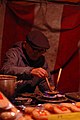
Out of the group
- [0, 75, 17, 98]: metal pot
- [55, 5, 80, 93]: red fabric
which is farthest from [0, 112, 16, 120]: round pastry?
[55, 5, 80, 93]: red fabric

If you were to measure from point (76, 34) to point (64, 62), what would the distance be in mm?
512

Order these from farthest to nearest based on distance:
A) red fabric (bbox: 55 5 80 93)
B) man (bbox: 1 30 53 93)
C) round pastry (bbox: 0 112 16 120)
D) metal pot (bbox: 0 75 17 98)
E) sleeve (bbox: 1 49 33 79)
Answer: red fabric (bbox: 55 5 80 93) < man (bbox: 1 30 53 93) < sleeve (bbox: 1 49 33 79) < metal pot (bbox: 0 75 17 98) < round pastry (bbox: 0 112 16 120)

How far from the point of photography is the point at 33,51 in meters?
3.24

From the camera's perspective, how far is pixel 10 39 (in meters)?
4.29

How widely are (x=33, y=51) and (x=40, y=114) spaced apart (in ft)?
5.79

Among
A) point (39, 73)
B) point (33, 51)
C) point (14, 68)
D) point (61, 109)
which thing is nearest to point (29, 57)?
point (33, 51)

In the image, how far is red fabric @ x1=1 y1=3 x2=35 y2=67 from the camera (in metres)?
4.20

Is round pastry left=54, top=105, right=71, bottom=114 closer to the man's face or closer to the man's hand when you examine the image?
the man's hand

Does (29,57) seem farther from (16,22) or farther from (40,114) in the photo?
(40,114)

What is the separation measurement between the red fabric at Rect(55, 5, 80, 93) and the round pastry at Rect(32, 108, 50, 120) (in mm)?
2844

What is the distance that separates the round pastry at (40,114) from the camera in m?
1.49

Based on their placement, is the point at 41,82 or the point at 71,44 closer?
the point at 41,82

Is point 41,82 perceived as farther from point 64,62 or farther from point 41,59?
point 64,62

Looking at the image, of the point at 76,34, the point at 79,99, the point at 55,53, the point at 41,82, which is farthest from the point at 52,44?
the point at 79,99
